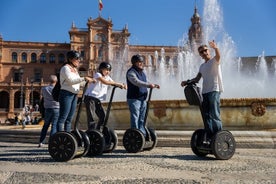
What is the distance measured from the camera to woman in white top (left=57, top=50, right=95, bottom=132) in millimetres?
4320

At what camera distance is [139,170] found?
3432 mm

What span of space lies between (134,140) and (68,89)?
1.27 metres

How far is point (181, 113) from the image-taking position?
688 cm

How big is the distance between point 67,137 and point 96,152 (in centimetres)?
72

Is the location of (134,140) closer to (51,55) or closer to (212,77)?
(212,77)

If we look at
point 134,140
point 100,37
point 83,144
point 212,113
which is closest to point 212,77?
point 212,113

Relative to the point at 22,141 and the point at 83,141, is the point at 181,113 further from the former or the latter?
the point at 22,141

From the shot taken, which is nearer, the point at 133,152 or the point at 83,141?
the point at 83,141

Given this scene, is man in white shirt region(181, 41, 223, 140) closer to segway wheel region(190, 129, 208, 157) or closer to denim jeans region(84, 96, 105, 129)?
segway wheel region(190, 129, 208, 157)

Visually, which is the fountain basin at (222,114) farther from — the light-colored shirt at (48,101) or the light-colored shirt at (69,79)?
the light-colored shirt at (69,79)

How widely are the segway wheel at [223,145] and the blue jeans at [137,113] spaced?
50.5 inches

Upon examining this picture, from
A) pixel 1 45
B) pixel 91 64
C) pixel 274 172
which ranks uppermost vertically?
pixel 1 45

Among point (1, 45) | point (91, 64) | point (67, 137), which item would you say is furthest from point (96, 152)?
point (1, 45)

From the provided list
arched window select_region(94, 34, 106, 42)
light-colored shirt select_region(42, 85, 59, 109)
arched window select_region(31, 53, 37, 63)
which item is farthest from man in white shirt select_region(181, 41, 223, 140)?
arched window select_region(31, 53, 37, 63)
